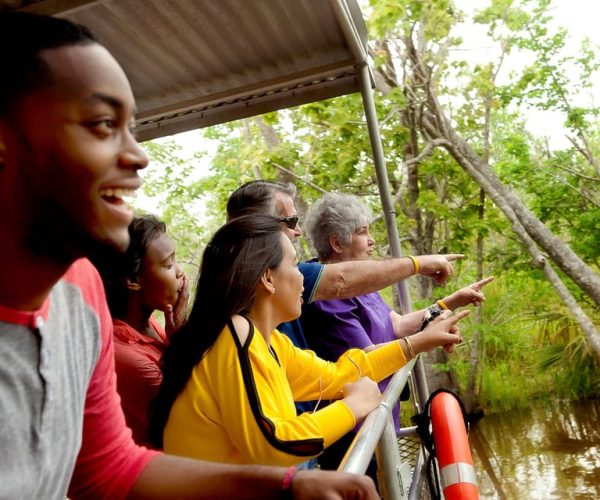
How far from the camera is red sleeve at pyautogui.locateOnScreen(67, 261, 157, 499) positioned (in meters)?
1.12

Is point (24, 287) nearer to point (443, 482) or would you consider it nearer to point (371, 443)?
point (371, 443)

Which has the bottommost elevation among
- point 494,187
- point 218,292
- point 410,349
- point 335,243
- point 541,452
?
point 541,452

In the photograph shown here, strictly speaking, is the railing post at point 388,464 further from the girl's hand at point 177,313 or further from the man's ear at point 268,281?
the girl's hand at point 177,313

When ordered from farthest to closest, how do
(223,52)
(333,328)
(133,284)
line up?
(223,52) < (333,328) < (133,284)

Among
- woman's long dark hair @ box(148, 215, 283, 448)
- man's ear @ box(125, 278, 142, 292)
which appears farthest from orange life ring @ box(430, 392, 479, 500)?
man's ear @ box(125, 278, 142, 292)

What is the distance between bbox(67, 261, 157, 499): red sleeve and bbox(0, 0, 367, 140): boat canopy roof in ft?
5.16

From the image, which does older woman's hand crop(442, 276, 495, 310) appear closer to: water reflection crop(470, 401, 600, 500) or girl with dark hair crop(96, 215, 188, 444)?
girl with dark hair crop(96, 215, 188, 444)

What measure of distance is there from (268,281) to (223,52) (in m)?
1.78

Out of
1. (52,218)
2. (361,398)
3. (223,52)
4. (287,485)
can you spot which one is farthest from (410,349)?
(223,52)

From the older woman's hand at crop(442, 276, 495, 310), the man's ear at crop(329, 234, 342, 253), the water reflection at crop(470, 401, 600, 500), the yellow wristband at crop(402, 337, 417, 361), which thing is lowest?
the water reflection at crop(470, 401, 600, 500)

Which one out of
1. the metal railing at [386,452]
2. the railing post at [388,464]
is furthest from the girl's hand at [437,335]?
the railing post at [388,464]

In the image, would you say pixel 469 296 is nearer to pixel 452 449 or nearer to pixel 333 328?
pixel 333 328

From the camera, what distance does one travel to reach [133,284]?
84.9 inches

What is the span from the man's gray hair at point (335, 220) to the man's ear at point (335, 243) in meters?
0.01
